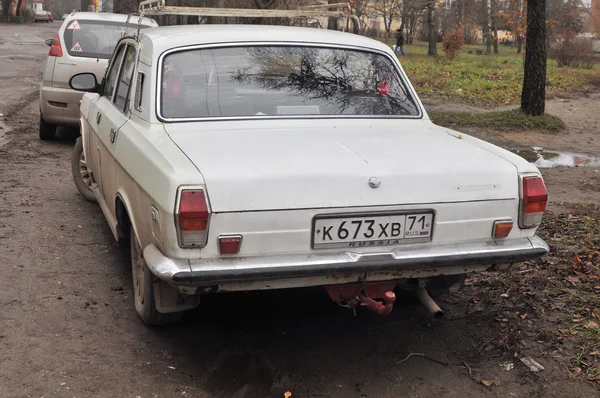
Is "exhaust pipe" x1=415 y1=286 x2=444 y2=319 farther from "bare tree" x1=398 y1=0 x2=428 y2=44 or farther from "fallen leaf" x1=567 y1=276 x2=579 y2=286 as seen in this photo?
"bare tree" x1=398 y1=0 x2=428 y2=44

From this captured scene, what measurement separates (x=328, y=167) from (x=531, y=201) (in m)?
1.11

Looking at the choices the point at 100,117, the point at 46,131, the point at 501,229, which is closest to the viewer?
the point at 501,229

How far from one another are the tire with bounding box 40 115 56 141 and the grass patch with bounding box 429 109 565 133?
22.5 feet

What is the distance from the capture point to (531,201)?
3.94 metres

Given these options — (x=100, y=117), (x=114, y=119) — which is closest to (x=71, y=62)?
(x=100, y=117)

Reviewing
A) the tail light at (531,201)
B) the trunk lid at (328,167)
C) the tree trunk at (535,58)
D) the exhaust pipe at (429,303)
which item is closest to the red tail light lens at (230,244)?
the trunk lid at (328,167)

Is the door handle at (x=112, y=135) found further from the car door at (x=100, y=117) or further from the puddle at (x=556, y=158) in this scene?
the puddle at (x=556, y=158)

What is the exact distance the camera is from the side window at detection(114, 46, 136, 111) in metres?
5.09

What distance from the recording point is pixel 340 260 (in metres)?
3.59

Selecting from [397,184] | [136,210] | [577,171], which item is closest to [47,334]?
[136,210]

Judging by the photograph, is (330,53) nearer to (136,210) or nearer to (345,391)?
(136,210)

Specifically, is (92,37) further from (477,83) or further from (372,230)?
(477,83)

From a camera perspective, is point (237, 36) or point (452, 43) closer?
point (237, 36)

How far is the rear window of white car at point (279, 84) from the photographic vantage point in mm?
4535
